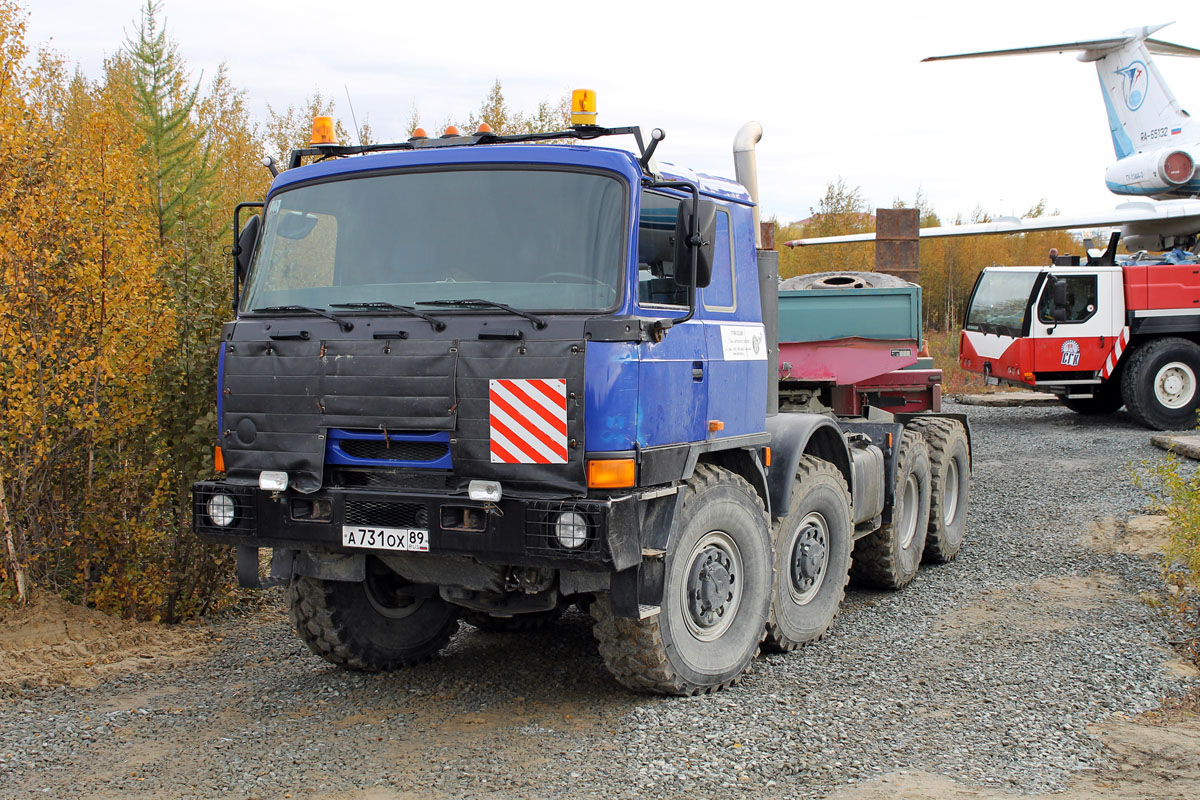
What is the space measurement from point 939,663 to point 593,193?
325 centimetres

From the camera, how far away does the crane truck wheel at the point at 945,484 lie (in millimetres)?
8875

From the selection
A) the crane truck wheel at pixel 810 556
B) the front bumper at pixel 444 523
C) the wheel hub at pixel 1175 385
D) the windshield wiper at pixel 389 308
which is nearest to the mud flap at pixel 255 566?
the front bumper at pixel 444 523

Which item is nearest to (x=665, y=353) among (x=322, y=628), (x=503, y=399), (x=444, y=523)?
(x=503, y=399)

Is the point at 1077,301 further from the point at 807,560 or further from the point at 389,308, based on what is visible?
the point at 389,308

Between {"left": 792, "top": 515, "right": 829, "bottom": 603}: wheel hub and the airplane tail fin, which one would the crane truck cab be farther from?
{"left": 792, "top": 515, "right": 829, "bottom": 603}: wheel hub

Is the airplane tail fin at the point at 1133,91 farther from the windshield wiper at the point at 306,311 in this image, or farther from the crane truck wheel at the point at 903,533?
the windshield wiper at the point at 306,311

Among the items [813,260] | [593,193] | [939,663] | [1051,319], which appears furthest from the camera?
[813,260]

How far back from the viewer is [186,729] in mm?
4953

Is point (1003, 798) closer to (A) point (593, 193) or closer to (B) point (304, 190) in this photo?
(A) point (593, 193)

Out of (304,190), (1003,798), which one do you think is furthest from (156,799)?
(1003,798)

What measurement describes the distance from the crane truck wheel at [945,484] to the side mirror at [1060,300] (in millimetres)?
9061

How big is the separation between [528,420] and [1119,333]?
53.5 feet

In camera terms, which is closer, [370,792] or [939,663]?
[370,792]

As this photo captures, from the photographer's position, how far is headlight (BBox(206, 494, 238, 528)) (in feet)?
16.8
